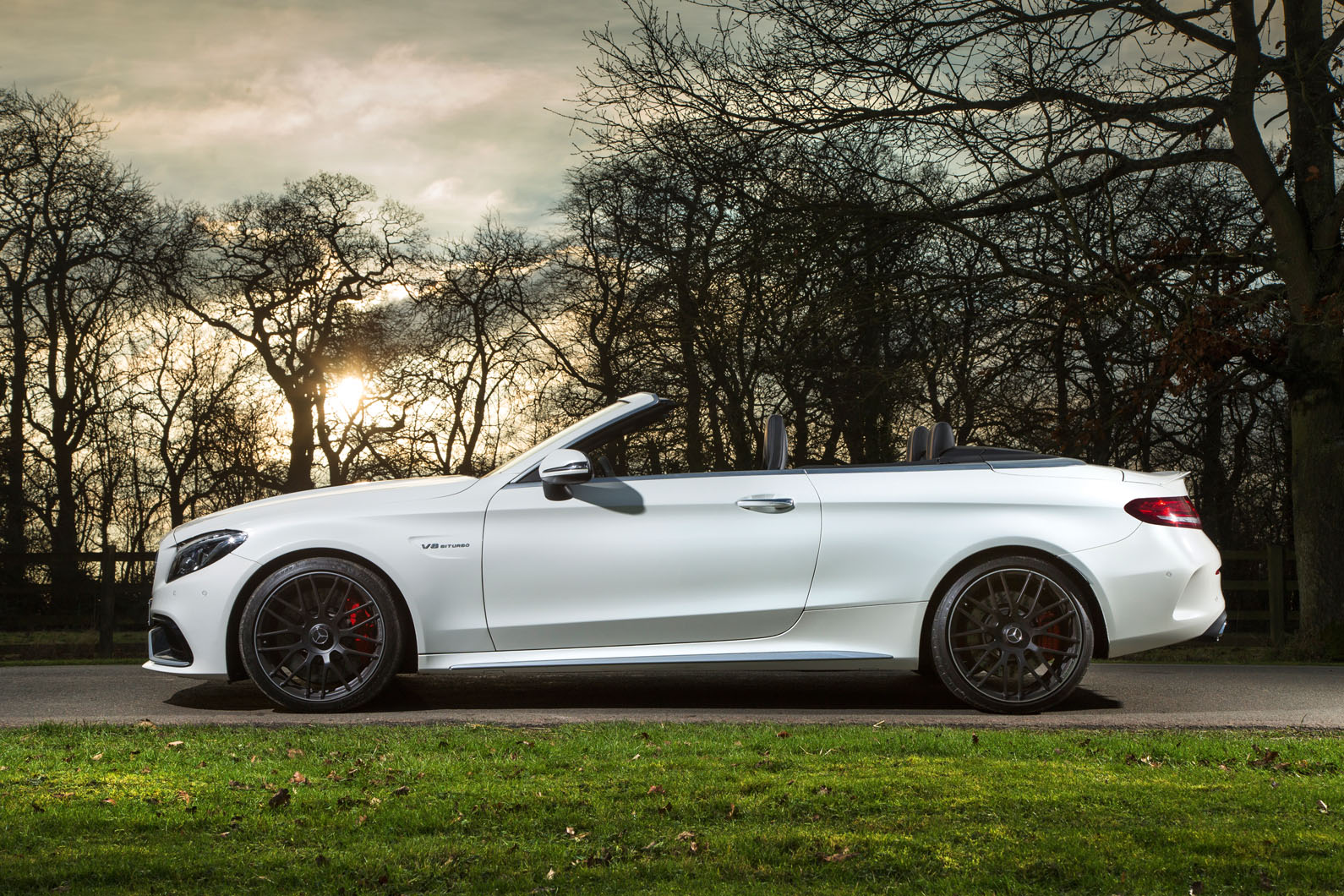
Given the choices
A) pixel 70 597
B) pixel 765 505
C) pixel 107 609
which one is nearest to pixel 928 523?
pixel 765 505

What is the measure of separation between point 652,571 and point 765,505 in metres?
0.66

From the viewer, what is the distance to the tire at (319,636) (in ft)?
20.3

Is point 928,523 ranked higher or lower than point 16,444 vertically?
lower

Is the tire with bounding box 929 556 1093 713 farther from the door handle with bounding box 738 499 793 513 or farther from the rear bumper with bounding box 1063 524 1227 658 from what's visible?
the door handle with bounding box 738 499 793 513

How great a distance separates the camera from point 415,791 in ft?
14.2

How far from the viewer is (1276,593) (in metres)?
14.6

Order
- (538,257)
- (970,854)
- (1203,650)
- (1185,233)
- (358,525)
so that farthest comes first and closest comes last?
(538,257)
(1185,233)
(1203,650)
(358,525)
(970,854)

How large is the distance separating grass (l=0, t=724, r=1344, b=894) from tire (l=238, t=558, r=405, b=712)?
645 millimetres

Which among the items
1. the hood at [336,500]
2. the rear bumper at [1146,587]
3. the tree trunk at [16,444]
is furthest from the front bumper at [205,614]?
the tree trunk at [16,444]

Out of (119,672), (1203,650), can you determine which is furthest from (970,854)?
(1203,650)

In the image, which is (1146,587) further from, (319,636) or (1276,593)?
(1276,593)

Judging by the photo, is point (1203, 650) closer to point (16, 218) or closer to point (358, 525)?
point (358, 525)

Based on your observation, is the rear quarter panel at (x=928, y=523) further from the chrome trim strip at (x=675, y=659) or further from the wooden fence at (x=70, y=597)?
the wooden fence at (x=70, y=597)

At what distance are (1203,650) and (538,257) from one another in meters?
16.0
